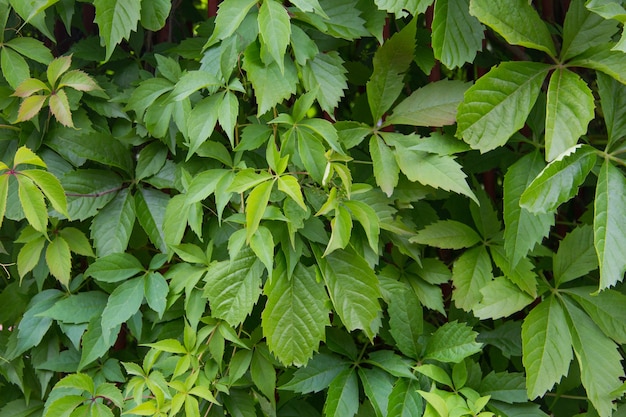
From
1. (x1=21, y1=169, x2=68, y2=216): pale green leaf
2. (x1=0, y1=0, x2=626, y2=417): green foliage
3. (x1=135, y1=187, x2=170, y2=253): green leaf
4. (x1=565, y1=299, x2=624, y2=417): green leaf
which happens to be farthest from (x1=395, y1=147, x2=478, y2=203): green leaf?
(x1=21, y1=169, x2=68, y2=216): pale green leaf

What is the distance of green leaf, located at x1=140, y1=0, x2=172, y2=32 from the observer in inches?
40.5

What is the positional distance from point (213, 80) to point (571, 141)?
0.54 meters

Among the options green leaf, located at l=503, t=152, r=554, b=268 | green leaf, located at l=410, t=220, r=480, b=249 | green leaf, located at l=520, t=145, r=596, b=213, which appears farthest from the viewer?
green leaf, located at l=410, t=220, r=480, b=249

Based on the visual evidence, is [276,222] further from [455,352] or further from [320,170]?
[455,352]

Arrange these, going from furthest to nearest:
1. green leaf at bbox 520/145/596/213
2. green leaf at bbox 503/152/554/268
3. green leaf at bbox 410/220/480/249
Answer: green leaf at bbox 410/220/480/249
green leaf at bbox 503/152/554/268
green leaf at bbox 520/145/596/213

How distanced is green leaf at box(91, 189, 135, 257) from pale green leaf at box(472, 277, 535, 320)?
0.62 metres

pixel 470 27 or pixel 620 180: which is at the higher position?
pixel 470 27

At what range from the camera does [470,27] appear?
3.13ft

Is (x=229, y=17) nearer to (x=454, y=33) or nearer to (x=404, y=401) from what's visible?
(x=454, y=33)

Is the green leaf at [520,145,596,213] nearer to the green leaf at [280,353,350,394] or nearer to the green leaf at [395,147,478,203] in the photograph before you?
the green leaf at [395,147,478,203]

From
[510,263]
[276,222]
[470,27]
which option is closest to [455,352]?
[510,263]

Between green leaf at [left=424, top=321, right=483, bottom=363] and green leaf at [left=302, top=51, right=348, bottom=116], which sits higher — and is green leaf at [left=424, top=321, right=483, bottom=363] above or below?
below

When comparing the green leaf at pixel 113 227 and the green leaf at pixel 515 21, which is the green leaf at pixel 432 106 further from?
the green leaf at pixel 113 227

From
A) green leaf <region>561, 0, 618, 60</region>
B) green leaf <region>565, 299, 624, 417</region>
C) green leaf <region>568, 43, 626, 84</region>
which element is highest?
green leaf <region>561, 0, 618, 60</region>
